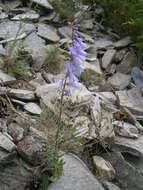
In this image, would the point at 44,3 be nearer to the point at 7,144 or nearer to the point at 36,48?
the point at 36,48

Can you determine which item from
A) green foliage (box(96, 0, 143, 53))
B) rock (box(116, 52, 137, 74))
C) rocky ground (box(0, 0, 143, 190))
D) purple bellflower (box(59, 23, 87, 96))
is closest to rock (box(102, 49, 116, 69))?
rocky ground (box(0, 0, 143, 190))

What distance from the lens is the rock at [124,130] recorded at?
4.44 m

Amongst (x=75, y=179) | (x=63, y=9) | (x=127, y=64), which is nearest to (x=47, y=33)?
(x=63, y=9)

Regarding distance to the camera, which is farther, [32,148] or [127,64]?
[127,64]

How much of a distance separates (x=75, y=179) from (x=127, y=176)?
543mm

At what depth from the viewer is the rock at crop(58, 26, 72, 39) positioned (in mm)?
6246

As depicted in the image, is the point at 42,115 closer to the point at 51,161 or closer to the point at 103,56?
the point at 51,161

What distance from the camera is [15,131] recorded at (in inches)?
158

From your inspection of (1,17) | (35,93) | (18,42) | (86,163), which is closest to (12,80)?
(35,93)

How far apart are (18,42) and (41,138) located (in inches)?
81.0

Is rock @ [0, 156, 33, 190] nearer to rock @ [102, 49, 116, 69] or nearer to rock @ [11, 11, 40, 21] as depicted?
rock @ [102, 49, 116, 69]

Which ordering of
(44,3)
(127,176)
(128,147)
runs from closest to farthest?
(127,176) → (128,147) → (44,3)

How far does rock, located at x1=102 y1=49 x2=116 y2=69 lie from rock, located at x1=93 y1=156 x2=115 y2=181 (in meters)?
2.09

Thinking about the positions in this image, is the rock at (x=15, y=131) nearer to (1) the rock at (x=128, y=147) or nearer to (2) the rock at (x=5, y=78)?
(2) the rock at (x=5, y=78)
